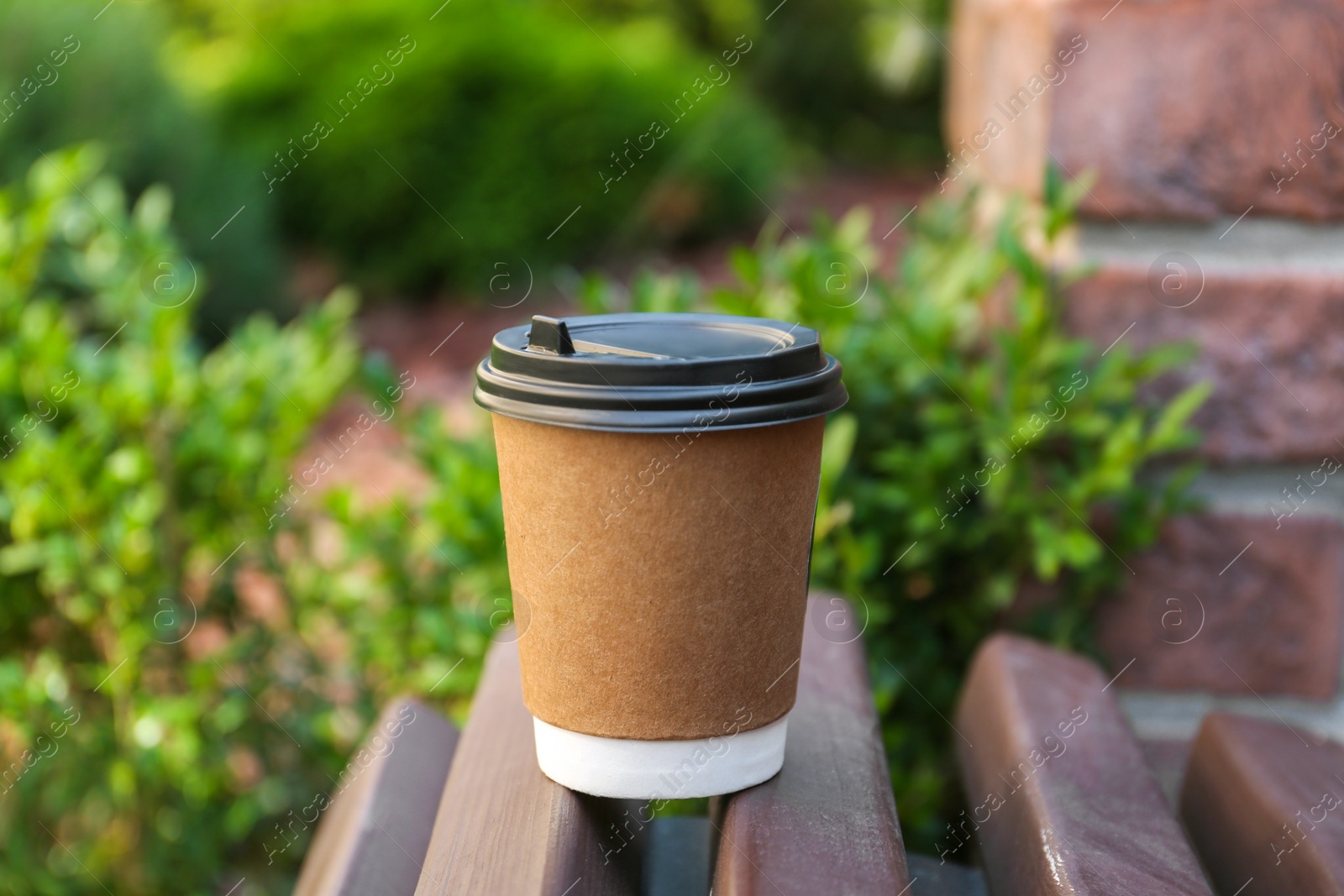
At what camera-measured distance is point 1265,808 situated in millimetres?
1019

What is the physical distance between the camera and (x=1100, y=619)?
163 centimetres

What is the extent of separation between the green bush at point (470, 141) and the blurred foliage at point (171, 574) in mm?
3612

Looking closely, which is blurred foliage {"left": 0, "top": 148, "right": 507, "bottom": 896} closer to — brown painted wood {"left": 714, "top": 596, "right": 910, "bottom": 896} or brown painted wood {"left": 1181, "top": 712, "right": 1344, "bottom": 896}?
brown painted wood {"left": 714, "top": 596, "right": 910, "bottom": 896}

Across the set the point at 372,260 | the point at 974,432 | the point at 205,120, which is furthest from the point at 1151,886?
the point at 372,260

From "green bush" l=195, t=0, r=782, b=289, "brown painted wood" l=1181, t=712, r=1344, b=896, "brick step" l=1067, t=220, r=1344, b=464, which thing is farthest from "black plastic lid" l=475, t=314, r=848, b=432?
"green bush" l=195, t=0, r=782, b=289

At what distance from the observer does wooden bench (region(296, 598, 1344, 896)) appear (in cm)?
84

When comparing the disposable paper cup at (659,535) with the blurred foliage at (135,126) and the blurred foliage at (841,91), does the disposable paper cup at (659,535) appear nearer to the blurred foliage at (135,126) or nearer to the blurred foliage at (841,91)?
the blurred foliage at (135,126)

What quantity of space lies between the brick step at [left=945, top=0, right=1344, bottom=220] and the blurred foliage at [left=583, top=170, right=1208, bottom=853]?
100 mm

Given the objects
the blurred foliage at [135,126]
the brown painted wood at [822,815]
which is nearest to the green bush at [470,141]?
the blurred foliage at [135,126]

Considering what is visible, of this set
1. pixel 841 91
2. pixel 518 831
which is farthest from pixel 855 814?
pixel 841 91

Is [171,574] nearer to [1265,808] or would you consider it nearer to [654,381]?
[654,381]

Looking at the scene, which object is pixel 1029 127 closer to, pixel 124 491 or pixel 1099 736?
pixel 1099 736

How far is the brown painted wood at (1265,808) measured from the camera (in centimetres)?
96

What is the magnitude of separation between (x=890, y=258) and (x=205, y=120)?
333 centimetres
